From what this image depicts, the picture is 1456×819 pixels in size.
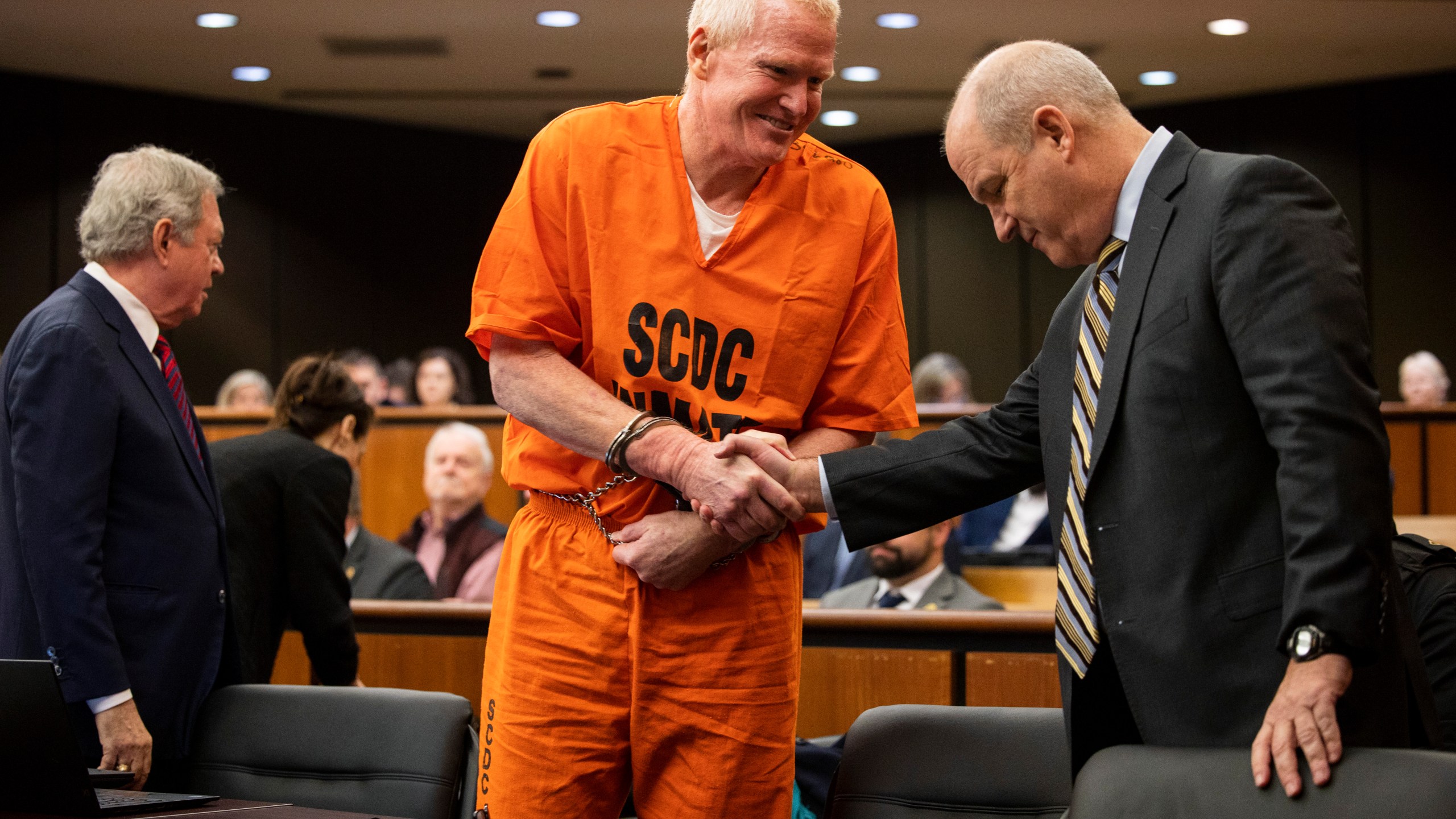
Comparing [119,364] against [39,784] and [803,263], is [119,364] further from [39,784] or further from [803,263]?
[803,263]

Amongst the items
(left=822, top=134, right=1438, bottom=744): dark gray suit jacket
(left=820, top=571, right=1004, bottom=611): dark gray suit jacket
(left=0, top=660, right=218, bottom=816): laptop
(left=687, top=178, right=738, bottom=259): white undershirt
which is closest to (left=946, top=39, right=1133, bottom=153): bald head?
(left=822, top=134, right=1438, bottom=744): dark gray suit jacket

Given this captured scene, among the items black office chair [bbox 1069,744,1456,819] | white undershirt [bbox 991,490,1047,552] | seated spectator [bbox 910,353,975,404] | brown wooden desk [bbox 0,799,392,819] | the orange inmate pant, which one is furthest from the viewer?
seated spectator [bbox 910,353,975,404]

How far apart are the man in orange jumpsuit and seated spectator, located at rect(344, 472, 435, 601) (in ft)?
7.96

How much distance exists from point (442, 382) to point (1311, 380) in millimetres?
6369

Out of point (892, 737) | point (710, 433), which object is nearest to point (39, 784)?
point (710, 433)

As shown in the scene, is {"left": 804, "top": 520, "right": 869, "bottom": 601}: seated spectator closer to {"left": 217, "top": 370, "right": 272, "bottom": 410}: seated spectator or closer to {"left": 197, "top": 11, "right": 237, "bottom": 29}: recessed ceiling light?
{"left": 217, "top": 370, "right": 272, "bottom": 410}: seated spectator

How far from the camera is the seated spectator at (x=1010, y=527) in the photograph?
18.0 feet

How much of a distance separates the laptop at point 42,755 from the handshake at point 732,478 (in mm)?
673

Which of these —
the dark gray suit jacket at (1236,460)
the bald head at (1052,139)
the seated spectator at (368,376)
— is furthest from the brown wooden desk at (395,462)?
the dark gray suit jacket at (1236,460)

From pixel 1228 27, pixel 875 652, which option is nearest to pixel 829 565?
pixel 875 652

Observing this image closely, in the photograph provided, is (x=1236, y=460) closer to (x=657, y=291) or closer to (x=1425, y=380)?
(x=657, y=291)

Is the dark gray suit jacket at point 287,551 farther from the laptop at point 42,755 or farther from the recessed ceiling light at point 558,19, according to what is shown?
the recessed ceiling light at point 558,19

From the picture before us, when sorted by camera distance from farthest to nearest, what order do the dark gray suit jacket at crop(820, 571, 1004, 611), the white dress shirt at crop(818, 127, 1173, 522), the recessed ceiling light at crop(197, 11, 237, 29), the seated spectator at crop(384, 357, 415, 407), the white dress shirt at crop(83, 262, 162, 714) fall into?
1. the seated spectator at crop(384, 357, 415, 407)
2. the recessed ceiling light at crop(197, 11, 237, 29)
3. the dark gray suit jacket at crop(820, 571, 1004, 611)
4. the white dress shirt at crop(83, 262, 162, 714)
5. the white dress shirt at crop(818, 127, 1173, 522)

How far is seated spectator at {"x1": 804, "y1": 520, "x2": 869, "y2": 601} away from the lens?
4551mm
